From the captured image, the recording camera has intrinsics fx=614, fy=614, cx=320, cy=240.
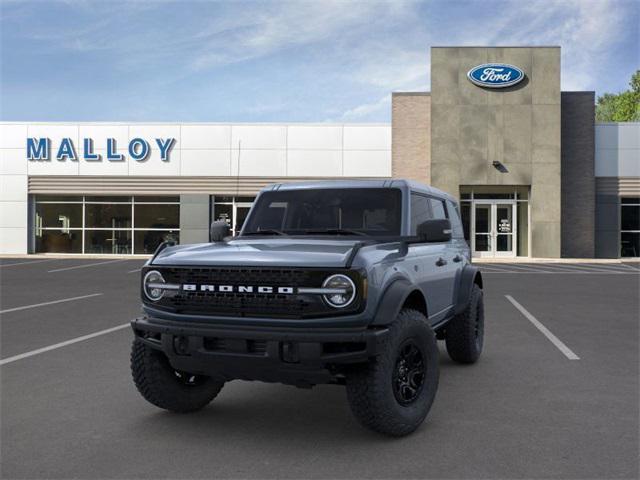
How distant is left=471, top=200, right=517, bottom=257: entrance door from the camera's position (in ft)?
93.2

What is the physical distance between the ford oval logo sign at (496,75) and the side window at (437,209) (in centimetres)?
2278

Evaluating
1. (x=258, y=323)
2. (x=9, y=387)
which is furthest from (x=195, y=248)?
(x=9, y=387)

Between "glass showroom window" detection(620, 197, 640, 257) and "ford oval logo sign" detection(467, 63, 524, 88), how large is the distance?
7.79 meters

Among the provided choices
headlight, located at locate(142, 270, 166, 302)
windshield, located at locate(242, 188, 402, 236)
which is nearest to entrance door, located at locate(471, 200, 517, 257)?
windshield, located at locate(242, 188, 402, 236)

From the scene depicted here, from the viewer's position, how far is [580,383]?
573 centimetres

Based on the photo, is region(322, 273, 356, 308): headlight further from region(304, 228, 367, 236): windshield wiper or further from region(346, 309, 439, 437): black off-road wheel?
region(304, 228, 367, 236): windshield wiper

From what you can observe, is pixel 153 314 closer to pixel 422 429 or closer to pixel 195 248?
pixel 195 248

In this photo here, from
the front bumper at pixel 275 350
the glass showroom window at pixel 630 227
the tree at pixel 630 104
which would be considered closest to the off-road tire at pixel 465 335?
the front bumper at pixel 275 350

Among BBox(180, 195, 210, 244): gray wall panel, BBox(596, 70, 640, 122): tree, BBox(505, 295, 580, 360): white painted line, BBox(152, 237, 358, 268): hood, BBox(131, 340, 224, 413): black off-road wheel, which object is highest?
BBox(596, 70, 640, 122): tree

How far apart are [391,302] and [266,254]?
886 mm

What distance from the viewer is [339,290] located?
3.81m

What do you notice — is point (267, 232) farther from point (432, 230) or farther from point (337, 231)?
point (432, 230)

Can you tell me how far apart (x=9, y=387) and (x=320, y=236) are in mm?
3171

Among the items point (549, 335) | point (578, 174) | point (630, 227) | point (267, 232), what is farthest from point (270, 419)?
point (630, 227)
